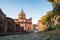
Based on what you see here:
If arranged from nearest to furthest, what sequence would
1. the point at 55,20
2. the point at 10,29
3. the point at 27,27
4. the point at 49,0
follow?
the point at 55,20 < the point at 49,0 < the point at 10,29 < the point at 27,27

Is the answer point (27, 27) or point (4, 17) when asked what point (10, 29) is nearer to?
point (4, 17)

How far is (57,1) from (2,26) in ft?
66.5

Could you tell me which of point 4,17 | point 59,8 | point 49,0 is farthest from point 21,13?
point 59,8

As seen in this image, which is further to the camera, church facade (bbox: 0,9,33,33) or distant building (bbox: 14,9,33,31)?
distant building (bbox: 14,9,33,31)

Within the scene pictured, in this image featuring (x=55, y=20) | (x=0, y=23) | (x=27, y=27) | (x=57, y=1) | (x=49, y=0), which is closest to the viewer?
(x=55, y=20)

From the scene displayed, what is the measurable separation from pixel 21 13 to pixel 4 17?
43.5m

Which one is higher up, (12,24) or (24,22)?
(24,22)

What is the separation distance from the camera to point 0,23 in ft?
175

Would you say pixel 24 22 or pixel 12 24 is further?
pixel 24 22

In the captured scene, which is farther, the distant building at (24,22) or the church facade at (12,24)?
the distant building at (24,22)

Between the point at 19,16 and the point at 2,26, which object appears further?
the point at 19,16

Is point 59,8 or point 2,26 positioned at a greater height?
point 59,8

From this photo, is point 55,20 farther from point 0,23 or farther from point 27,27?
point 27,27

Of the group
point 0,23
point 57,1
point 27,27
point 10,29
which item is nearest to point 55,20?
point 57,1
